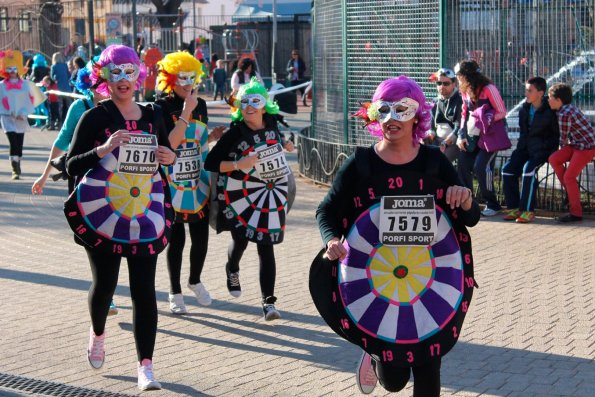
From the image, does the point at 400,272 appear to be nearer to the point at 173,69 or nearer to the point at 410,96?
the point at 410,96

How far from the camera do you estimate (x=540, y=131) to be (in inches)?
452

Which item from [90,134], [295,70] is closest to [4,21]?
[295,70]

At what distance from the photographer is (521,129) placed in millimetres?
11742

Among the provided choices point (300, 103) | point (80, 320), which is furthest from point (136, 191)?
point (300, 103)

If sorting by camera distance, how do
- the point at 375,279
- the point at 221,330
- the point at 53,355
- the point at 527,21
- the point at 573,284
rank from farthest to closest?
the point at 527,21 → the point at 573,284 → the point at 221,330 → the point at 53,355 → the point at 375,279

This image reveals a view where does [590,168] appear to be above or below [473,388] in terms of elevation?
above

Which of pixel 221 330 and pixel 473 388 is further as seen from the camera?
pixel 221 330

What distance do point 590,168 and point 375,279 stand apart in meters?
8.04

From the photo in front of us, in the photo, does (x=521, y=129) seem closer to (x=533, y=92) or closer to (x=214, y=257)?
(x=533, y=92)

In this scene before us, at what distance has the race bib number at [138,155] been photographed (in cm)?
575

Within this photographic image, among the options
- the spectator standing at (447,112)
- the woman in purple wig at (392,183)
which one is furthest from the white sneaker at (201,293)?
the spectator standing at (447,112)

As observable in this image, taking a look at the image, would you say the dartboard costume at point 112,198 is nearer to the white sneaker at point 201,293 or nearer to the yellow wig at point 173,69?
the yellow wig at point 173,69

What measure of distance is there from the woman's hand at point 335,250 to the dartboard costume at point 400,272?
0.34ft

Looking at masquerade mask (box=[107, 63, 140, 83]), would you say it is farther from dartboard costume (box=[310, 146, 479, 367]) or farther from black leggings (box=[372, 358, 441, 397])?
black leggings (box=[372, 358, 441, 397])
